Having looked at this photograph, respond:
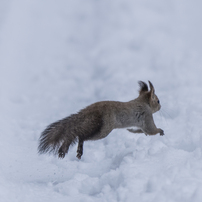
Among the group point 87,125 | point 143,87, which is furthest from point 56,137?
point 143,87

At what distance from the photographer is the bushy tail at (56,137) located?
579 centimetres

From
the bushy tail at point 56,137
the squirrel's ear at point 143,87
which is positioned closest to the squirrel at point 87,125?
the bushy tail at point 56,137

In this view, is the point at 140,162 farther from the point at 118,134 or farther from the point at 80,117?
the point at 118,134

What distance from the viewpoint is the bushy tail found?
579 centimetres

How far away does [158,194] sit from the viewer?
176 inches

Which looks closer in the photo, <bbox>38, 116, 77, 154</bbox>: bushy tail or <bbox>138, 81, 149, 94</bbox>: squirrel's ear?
<bbox>38, 116, 77, 154</bbox>: bushy tail

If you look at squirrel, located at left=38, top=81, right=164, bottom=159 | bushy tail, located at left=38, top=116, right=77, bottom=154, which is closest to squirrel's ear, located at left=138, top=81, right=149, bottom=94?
squirrel, located at left=38, top=81, right=164, bottom=159

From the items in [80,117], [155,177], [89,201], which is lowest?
[89,201]

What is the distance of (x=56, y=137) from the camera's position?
5797 millimetres

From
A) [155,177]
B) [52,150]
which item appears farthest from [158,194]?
[52,150]

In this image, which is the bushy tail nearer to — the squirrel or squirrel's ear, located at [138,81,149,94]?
the squirrel

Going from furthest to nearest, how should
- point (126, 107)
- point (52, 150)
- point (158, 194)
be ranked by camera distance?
point (126, 107)
point (52, 150)
point (158, 194)

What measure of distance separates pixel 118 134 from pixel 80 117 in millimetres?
2254

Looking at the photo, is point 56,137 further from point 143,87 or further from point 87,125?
point 143,87
